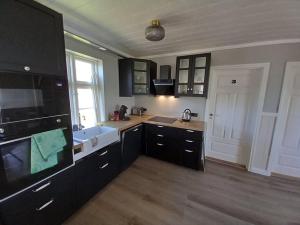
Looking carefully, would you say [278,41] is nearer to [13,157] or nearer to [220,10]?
[220,10]

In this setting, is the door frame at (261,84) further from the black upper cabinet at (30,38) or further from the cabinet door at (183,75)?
the black upper cabinet at (30,38)

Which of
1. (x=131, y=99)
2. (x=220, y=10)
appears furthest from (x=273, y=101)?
(x=131, y=99)

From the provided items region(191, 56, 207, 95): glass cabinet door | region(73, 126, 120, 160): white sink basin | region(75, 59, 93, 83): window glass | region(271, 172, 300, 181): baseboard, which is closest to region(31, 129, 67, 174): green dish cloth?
region(73, 126, 120, 160): white sink basin

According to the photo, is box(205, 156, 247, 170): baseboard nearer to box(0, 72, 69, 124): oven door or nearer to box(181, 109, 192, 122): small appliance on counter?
box(181, 109, 192, 122): small appliance on counter

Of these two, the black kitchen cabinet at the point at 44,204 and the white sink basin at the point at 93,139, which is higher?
the white sink basin at the point at 93,139

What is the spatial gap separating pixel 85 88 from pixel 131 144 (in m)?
1.34

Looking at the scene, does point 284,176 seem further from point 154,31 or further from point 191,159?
point 154,31

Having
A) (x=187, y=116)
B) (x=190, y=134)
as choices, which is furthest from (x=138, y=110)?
(x=190, y=134)

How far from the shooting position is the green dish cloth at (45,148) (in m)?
1.13

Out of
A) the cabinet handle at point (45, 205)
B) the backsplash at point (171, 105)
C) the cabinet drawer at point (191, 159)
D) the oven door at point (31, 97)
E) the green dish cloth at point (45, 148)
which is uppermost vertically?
the oven door at point (31, 97)

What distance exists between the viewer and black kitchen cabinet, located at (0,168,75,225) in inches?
41.7

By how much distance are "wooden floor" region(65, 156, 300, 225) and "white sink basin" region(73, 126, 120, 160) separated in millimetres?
742

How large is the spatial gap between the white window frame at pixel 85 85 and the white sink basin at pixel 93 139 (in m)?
0.28

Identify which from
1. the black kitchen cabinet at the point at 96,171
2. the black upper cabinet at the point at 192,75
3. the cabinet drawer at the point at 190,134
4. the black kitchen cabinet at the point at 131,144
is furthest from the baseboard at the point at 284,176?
the black kitchen cabinet at the point at 96,171
